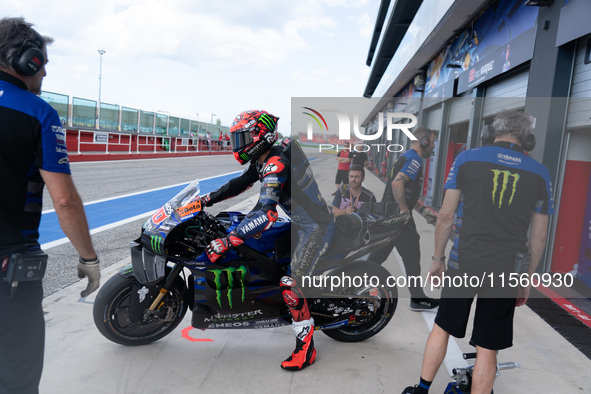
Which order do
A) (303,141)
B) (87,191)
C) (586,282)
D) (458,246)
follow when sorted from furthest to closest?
1. (87,191)
2. (586,282)
3. (303,141)
4. (458,246)

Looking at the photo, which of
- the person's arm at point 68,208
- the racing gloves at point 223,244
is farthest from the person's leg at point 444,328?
the person's arm at point 68,208

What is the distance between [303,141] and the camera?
4.42 m

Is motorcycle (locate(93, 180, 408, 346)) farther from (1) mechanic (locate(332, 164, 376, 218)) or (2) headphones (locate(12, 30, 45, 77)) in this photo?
(2) headphones (locate(12, 30, 45, 77))

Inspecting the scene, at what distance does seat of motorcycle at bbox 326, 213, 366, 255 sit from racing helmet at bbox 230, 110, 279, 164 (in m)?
0.86

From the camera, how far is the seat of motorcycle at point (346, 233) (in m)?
3.29

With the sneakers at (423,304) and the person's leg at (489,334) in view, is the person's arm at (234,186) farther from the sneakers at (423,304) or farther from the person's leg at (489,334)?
the sneakers at (423,304)

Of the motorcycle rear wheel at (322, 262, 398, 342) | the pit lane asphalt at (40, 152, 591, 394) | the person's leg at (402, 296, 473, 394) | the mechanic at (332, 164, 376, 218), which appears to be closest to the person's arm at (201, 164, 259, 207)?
the motorcycle rear wheel at (322, 262, 398, 342)

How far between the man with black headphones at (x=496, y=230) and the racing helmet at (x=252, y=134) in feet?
4.24

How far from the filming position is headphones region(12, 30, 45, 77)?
1739 mm

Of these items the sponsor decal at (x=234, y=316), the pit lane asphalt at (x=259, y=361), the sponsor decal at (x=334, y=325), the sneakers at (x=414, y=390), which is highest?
the sponsor decal at (x=234, y=316)

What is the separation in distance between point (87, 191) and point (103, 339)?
326 inches

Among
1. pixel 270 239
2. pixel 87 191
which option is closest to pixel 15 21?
pixel 270 239

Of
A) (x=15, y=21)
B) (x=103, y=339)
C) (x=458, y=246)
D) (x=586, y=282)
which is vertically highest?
(x=15, y=21)

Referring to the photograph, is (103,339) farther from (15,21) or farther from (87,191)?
(87,191)
